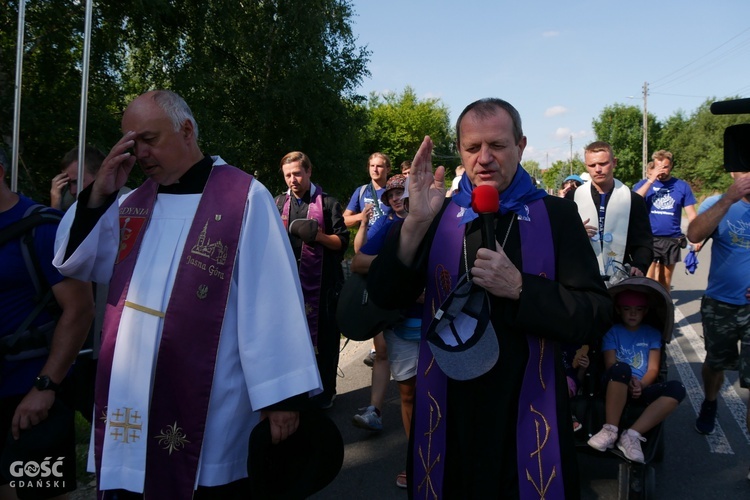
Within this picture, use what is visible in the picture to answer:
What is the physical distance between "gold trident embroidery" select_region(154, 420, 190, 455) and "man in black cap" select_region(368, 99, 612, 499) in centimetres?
86

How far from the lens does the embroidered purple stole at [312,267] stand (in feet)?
18.1

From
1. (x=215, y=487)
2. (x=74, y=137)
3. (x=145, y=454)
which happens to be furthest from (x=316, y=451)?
(x=74, y=137)

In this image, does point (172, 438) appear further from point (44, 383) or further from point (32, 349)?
point (32, 349)

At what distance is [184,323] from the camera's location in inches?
89.7

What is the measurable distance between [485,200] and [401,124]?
62645 mm

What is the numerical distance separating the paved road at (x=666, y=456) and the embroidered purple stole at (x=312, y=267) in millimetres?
885

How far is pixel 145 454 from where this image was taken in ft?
7.42

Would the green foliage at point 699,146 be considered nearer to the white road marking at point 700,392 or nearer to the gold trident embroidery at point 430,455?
the white road marking at point 700,392

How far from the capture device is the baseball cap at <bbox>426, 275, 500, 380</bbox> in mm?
1939

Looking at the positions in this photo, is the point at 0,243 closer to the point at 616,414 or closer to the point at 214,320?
the point at 214,320

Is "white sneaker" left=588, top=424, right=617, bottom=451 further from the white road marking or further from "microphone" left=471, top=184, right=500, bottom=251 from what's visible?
"microphone" left=471, top=184, right=500, bottom=251

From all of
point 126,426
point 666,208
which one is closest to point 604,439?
point 126,426

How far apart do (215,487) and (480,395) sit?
1.07m

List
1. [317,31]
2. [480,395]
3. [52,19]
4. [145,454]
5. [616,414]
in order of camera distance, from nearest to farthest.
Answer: [480,395]
[145,454]
[616,414]
[52,19]
[317,31]
